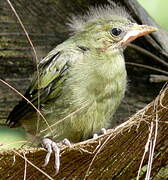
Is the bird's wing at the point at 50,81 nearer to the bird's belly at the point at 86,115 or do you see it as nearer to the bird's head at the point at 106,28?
the bird's belly at the point at 86,115

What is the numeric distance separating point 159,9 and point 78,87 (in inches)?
38.1

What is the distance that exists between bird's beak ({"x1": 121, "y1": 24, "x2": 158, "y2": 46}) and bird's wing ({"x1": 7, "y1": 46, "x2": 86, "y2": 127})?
11.4 inches

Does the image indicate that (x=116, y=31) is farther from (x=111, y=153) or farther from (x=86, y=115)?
(x=111, y=153)

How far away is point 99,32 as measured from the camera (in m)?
4.04

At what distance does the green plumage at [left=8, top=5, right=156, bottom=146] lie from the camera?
12.3 ft

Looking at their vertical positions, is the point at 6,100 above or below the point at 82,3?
below

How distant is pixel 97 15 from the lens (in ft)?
12.9

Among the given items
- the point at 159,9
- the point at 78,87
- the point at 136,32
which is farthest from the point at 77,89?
the point at 159,9

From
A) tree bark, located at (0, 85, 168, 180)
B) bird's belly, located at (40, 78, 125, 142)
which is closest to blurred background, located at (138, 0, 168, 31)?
bird's belly, located at (40, 78, 125, 142)

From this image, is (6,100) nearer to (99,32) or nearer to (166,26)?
(99,32)

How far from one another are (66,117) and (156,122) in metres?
0.55

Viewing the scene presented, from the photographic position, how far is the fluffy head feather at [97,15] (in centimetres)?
382

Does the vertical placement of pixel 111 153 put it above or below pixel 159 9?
below

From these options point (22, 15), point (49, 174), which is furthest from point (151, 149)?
point (22, 15)
